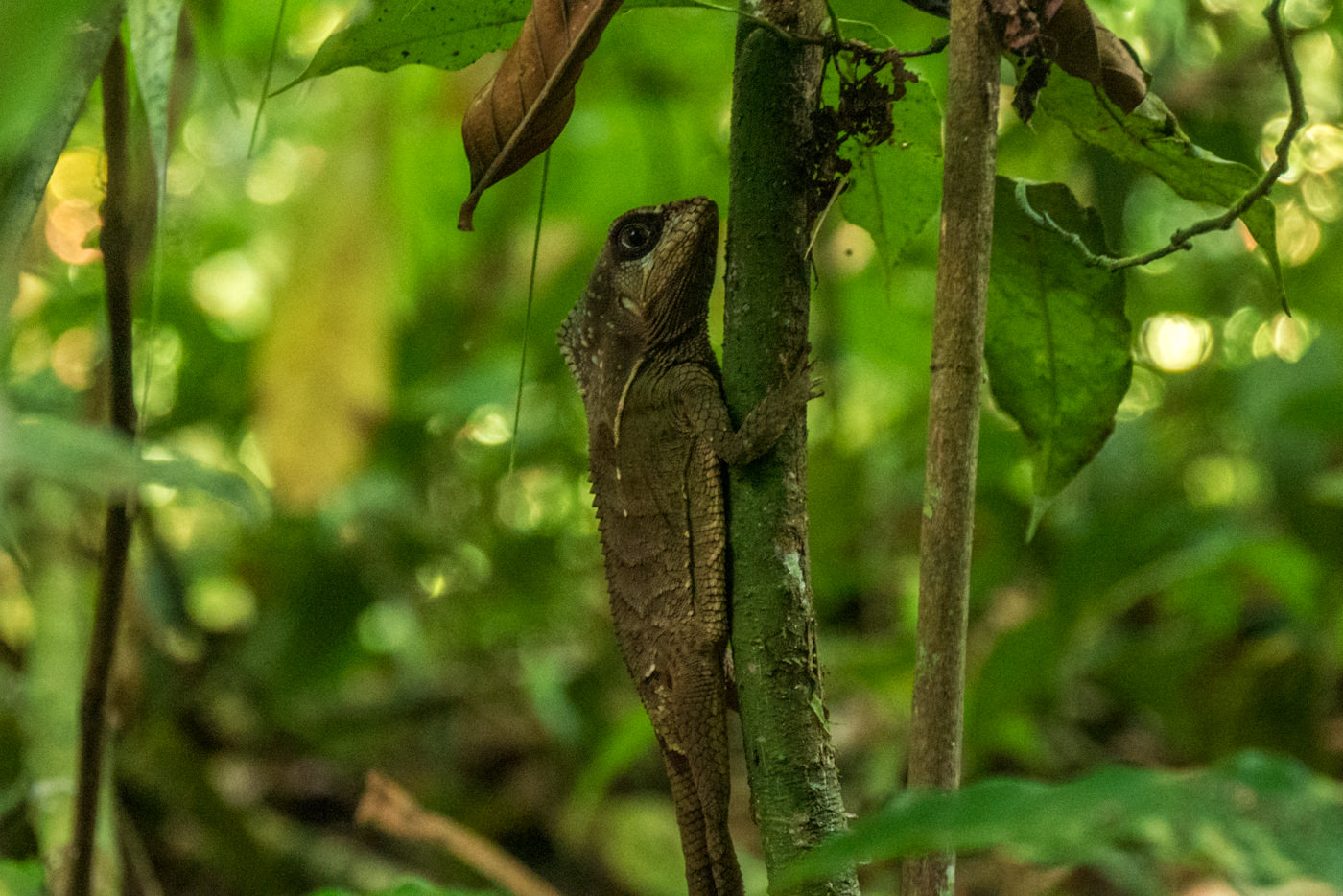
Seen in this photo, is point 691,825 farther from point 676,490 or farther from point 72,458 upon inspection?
point 72,458

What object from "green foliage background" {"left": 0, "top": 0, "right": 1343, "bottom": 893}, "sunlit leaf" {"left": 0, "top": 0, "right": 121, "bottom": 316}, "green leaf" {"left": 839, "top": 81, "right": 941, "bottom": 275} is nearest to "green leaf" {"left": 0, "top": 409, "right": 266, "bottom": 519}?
"sunlit leaf" {"left": 0, "top": 0, "right": 121, "bottom": 316}

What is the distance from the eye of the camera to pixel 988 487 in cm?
363

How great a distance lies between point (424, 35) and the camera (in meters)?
1.27

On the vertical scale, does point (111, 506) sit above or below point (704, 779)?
above

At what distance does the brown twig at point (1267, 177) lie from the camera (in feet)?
3.42

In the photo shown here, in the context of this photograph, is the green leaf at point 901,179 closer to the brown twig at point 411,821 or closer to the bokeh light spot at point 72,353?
the brown twig at point 411,821

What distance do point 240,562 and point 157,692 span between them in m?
1.07

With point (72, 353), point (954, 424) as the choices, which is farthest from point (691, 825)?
point (72, 353)

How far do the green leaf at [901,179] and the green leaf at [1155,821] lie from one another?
2.94ft

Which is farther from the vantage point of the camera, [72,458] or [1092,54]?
[1092,54]

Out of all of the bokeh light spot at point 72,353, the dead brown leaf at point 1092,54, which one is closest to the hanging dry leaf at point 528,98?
the dead brown leaf at point 1092,54

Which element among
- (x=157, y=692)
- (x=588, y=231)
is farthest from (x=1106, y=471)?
(x=157, y=692)

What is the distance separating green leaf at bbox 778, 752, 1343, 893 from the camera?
68 centimetres

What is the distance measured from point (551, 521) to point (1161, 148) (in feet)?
10.4
